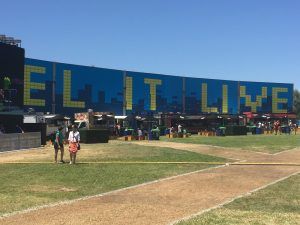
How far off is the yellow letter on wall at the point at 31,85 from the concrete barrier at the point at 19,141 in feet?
79.9

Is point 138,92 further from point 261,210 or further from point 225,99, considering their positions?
point 261,210

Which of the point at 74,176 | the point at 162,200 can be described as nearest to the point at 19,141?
the point at 74,176

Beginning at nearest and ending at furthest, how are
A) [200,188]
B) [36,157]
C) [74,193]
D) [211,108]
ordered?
[74,193] → [200,188] → [36,157] → [211,108]

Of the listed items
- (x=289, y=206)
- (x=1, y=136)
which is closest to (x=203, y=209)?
(x=289, y=206)

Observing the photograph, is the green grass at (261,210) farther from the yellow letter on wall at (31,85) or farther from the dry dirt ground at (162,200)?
the yellow letter on wall at (31,85)

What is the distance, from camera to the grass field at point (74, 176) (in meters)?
14.8

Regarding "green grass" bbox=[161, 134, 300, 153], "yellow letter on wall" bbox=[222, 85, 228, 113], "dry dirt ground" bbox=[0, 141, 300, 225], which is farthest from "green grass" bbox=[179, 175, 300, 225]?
"yellow letter on wall" bbox=[222, 85, 228, 113]

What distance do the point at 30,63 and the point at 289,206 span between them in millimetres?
52293

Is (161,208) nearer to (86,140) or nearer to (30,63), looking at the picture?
(86,140)

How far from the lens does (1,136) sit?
1262 inches

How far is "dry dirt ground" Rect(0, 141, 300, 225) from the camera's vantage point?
1157 centimetres

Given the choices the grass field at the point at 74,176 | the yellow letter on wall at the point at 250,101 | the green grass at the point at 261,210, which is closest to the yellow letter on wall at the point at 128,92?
the yellow letter on wall at the point at 250,101

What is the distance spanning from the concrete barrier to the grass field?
13.9ft

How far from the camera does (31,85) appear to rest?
61.2 meters
